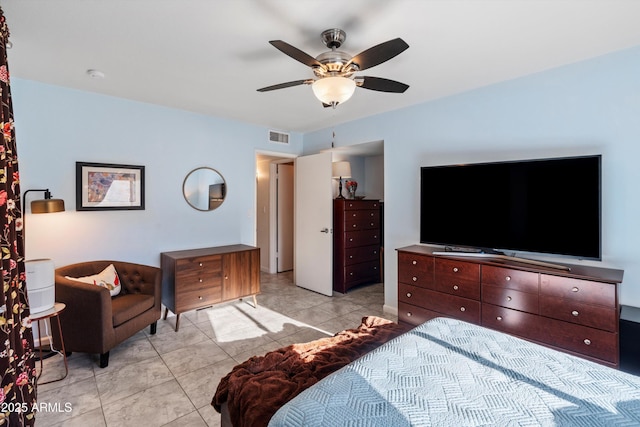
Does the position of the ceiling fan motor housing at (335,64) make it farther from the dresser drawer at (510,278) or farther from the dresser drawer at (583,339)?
the dresser drawer at (583,339)

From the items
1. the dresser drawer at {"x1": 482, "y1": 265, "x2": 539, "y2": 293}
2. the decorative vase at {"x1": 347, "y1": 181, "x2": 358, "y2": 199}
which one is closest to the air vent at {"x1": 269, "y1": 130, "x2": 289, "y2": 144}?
the decorative vase at {"x1": 347, "y1": 181, "x2": 358, "y2": 199}

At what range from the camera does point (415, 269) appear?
2963mm

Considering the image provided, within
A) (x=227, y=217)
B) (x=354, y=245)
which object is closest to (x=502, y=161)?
(x=354, y=245)

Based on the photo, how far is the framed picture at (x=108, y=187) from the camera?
3.07 meters

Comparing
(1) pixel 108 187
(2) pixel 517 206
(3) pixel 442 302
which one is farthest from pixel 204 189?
(2) pixel 517 206

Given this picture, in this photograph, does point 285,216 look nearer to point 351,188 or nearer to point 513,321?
point 351,188

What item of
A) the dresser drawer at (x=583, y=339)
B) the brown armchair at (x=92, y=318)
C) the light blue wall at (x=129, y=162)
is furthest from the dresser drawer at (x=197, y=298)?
the dresser drawer at (x=583, y=339)

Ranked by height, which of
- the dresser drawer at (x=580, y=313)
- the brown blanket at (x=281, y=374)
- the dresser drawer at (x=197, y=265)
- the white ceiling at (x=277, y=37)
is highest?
the white ceiling at (x=277, y=37)

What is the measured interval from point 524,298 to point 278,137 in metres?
3.73

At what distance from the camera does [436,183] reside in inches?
119

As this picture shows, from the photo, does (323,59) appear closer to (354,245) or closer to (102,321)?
(102,321)

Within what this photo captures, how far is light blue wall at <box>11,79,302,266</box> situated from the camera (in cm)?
→ 283

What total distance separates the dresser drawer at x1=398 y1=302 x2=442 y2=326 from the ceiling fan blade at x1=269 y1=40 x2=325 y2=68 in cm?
235

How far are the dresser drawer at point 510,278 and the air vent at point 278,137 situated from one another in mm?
3356
